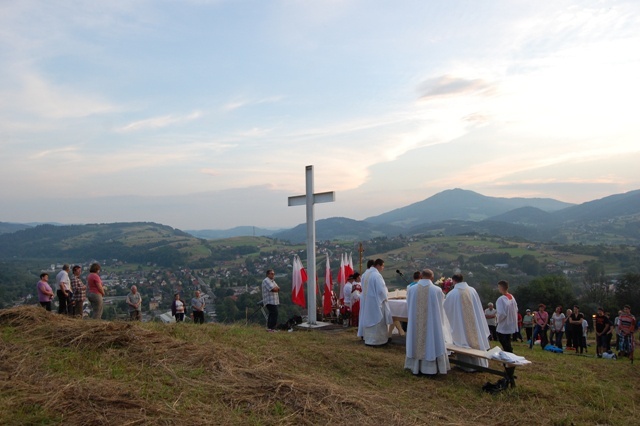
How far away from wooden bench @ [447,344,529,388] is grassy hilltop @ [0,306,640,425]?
0.21m

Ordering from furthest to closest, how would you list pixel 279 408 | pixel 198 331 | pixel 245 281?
pixel 245 281, pixel 198 331, pixel 279 408

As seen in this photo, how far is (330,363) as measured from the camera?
8.80 meters

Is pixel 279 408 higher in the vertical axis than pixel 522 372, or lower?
higher

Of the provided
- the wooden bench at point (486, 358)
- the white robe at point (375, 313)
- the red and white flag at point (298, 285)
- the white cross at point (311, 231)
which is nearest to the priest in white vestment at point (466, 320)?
the wooden bench at point (486, 358)

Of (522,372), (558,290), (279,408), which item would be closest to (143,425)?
(279,408)

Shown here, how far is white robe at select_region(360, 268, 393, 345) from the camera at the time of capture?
1138 cm

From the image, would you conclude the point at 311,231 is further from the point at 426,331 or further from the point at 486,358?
the point at 486,358

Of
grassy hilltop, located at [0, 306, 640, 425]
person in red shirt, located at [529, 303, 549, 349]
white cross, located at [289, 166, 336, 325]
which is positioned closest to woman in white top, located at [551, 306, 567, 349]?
person in red shirt, located at [529, 303, 549, 349]

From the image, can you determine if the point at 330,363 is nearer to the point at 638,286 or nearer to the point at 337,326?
the point at 337,326

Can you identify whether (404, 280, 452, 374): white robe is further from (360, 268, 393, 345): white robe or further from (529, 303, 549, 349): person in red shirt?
→ (529, 303, 549, 349): person in red shirt

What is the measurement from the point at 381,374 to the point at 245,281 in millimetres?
42200

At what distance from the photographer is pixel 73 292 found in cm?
1284

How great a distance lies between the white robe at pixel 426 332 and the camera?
28.3 ft

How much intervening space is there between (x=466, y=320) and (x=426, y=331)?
1097mm
